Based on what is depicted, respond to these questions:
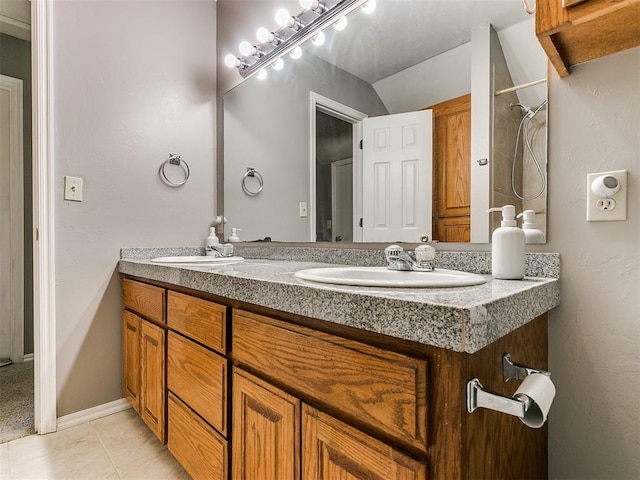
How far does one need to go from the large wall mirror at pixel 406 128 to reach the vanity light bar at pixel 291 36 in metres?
0.04

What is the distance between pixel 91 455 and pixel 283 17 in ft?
6.53

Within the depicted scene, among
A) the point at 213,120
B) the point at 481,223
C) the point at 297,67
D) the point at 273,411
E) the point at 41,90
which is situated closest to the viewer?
the point at 273,411

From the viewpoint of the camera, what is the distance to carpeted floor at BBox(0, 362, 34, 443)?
5.02 feet

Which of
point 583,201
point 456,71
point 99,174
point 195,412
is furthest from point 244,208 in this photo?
point 583,201

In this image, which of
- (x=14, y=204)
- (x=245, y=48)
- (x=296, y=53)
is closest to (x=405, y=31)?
(x=296, y=53)

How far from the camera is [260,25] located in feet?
6.00

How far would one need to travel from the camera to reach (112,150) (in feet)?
5.63

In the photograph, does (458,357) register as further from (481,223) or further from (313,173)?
(313,173)

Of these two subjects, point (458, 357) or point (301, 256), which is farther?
point (301, 256)

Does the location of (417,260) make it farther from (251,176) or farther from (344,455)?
(251,176)

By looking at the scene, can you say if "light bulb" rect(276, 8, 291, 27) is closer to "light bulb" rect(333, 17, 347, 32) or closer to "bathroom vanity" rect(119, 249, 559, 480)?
"light bulb" rect(333, 17, 347, 32)

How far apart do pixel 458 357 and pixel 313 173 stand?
1173 mm

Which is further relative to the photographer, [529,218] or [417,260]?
[417,260]

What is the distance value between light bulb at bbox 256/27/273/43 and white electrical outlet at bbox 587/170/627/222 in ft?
4.84
